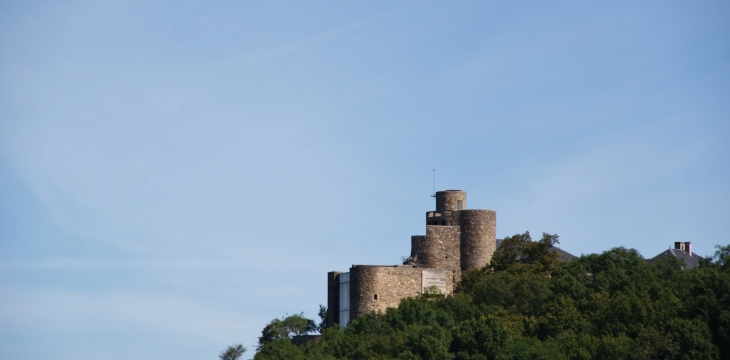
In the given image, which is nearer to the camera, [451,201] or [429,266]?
[429,266]

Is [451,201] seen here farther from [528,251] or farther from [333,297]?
[333,297]

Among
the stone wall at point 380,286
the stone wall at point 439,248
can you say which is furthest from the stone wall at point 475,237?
the stone wall at point 380,286

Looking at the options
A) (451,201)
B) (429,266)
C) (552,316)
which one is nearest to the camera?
(552,316)

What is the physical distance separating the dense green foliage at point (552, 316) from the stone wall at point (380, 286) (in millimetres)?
1225

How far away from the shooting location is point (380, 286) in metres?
A: 70.7

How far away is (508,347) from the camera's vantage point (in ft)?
196

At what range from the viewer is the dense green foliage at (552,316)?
5812 cm

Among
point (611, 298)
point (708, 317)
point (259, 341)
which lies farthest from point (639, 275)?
point (259, 341)

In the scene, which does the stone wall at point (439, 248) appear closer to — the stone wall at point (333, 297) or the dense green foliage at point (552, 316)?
the dense green foliage at point (552, 316)

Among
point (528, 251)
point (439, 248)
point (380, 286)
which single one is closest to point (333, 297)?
point (380, 286)

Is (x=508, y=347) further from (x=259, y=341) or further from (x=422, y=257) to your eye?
(x=259, y=341)

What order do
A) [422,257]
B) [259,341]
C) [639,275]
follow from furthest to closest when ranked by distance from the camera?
[259,341]
[422,257]
[639,275]

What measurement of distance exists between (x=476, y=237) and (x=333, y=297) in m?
7.15

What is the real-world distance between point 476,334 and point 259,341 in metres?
19.2
